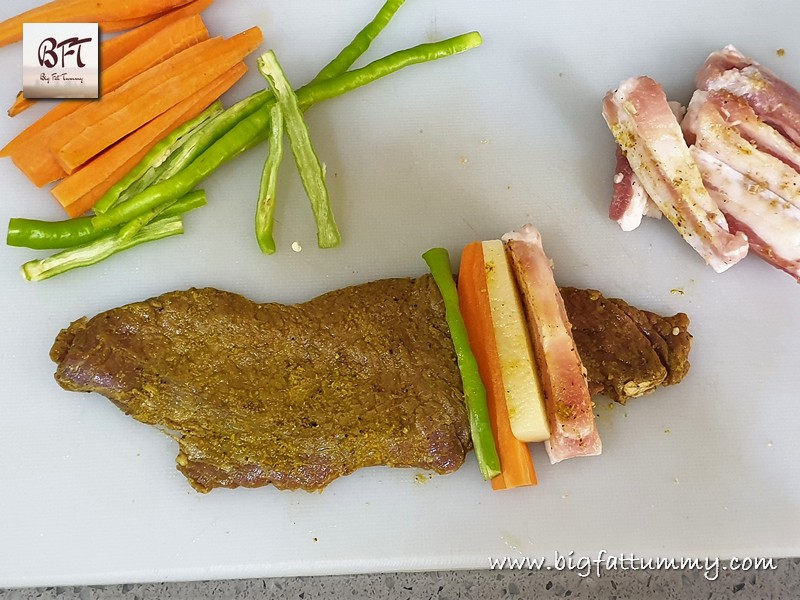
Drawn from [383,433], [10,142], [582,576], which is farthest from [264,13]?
[582,576]

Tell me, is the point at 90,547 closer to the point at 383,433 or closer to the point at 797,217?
the point at 383,433

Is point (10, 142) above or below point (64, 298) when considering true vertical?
above

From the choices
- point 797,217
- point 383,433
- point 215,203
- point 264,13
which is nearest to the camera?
point 383,433

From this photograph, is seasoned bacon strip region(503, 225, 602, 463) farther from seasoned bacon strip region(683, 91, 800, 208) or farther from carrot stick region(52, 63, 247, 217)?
carrot stick region(52, 63, 247, 217)

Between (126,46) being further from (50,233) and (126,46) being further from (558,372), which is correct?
(558,372)

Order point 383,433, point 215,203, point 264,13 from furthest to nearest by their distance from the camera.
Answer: point 264,13
point 215,203
point 383,433

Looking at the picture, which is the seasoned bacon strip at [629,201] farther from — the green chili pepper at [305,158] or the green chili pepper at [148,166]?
the green chili pepper at [148,166]

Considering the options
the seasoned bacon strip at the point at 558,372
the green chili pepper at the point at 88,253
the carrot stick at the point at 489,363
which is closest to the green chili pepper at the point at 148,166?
the green chili pepper at the point at 88,253
